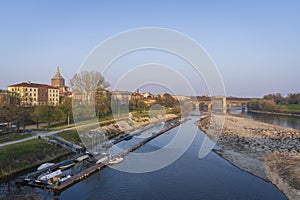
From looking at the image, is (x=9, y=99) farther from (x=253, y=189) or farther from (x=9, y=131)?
(x=253, y=189)

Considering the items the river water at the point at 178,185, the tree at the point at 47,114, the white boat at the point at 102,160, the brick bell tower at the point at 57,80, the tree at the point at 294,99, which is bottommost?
the river water at the point at 178,185

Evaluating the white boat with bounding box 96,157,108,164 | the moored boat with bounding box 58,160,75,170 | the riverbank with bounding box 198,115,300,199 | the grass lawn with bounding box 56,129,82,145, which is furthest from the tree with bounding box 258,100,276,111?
the moored boat with bounding box 58,160,75,170

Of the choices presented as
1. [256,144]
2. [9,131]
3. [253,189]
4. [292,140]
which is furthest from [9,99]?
[292,140]

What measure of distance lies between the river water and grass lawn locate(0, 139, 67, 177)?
3246 mm

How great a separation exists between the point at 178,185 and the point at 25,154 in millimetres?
7472

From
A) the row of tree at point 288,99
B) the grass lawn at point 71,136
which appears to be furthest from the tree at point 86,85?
the row of tree at point 288,99

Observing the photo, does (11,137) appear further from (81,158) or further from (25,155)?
(81,158)

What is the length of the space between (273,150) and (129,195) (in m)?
11.1

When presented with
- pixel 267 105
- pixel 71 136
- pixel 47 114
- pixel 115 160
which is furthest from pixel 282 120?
pixel 47 114

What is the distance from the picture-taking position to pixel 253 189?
30.1ft

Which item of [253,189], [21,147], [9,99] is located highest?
[9,99]

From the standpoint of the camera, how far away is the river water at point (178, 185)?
8523 mm

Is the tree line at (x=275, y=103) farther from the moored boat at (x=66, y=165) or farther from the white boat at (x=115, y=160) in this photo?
the moored boat at (x=66, y=165)

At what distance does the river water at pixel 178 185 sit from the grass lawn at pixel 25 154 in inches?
128
